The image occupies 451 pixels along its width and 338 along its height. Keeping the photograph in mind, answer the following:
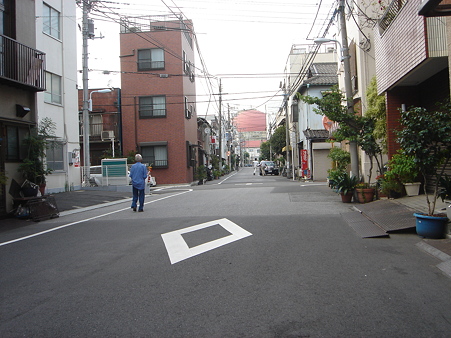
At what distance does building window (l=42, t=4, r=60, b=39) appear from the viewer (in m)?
17.8

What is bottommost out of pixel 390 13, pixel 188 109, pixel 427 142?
pixel 427 142

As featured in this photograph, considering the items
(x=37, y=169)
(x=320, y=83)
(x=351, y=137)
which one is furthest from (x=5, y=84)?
(x=320, y=83)

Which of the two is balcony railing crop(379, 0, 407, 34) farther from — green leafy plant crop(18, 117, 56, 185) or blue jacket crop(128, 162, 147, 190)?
green leafy plant crop(18, 117, 56, 185)

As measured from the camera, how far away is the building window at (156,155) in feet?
102

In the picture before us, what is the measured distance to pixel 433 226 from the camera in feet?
21.6

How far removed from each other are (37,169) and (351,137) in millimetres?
9769

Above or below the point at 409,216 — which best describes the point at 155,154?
above

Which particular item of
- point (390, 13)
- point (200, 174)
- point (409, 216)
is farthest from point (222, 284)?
point (200, 174)

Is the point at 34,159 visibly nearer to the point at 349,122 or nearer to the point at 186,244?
the point at 186,244

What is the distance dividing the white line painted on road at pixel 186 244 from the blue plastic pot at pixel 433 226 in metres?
3.02

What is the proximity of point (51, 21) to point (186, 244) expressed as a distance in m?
16.1

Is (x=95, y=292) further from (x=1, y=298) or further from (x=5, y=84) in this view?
(x=5, y=84)

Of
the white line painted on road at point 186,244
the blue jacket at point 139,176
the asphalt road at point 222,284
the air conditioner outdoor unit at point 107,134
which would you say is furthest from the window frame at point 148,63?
the asphalt road at point 222,284

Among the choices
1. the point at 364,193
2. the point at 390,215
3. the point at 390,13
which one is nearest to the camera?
the point at 390,215
